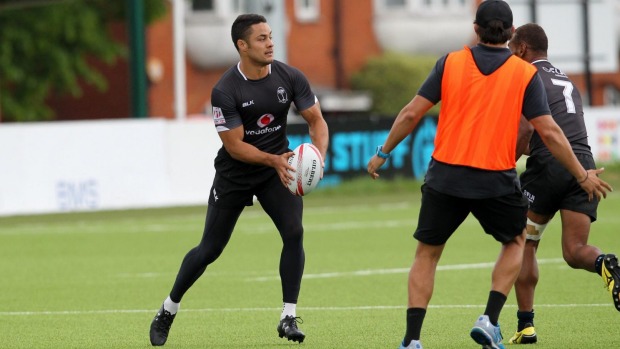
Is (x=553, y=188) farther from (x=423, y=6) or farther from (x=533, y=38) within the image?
(x=423, y=6)

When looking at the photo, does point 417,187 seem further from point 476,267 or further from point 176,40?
point 176,40

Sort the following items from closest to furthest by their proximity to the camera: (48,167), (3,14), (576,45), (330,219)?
1. (330,219)
2. (48,167)
3. (576,45)
4. (3,14)

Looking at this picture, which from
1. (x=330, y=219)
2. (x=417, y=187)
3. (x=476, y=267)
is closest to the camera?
(x=476, y=267)

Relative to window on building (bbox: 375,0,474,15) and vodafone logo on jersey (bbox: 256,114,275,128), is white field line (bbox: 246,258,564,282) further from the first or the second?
window on building (bbox: 375,0,474,15)

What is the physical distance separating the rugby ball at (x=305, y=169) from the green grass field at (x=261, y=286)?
1.09m

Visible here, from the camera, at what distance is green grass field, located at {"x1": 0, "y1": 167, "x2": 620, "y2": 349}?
418 inches

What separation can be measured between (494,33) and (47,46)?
34.9 metres

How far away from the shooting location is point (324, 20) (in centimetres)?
4925

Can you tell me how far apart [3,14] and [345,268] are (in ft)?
93.1

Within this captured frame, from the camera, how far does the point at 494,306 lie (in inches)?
351

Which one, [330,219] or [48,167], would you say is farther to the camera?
[48,167]

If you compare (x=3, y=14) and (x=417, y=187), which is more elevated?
(x=3, y=14)

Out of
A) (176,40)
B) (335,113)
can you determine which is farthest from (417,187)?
(335,113)

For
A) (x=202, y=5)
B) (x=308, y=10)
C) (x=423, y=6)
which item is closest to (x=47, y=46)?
(x=202, y=5)
